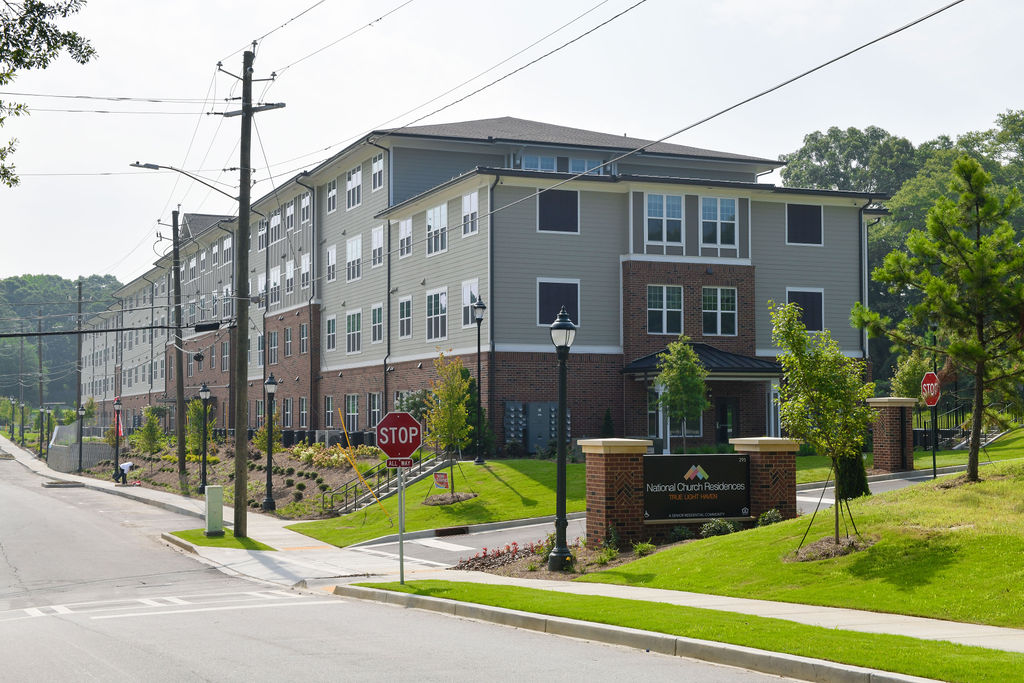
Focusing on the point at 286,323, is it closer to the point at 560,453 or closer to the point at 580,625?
the point at 560,453

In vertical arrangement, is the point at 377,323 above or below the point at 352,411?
above

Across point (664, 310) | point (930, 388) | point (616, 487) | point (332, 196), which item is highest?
point (332, 196)

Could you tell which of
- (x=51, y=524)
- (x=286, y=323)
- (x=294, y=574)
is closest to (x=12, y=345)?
(x=286, y=323)

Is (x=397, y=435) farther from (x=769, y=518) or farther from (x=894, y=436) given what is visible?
(x=894, y=436)

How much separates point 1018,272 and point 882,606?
881cm

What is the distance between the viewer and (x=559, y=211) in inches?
1565

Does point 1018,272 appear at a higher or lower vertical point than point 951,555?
higher

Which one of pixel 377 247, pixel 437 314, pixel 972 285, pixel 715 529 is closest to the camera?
pixel 972 285

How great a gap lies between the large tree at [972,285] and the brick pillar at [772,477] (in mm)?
3092

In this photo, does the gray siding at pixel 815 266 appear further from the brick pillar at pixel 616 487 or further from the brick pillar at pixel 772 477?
the brick pillar at pixel 616 487

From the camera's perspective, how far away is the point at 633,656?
36.9 feet

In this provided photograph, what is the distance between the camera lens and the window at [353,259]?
51062mm

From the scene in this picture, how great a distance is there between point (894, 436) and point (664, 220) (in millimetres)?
13888

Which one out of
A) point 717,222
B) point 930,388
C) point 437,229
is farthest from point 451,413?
point 717,222
